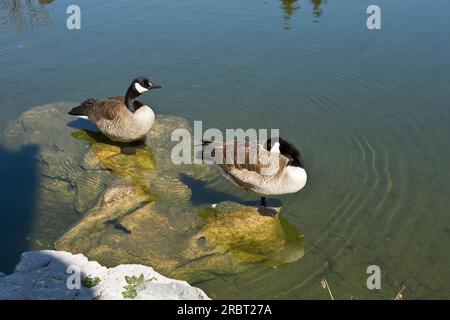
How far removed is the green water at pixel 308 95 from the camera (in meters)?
6.54

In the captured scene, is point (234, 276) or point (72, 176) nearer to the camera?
point (234, 276)

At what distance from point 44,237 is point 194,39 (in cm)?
831

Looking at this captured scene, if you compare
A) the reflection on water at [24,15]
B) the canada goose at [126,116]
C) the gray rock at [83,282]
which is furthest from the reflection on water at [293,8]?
the gray rock at [83,282]

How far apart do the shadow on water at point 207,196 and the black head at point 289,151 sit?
30.6 inches

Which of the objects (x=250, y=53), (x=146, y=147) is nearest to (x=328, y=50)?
(x=250, y=53)

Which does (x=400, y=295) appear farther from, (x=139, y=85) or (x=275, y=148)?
(x=139, y=85)

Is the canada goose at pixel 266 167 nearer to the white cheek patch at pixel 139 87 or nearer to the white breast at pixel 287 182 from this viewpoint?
the white breast at pixel 287 182

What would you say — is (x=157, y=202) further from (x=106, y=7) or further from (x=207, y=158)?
(x=106, y=7)

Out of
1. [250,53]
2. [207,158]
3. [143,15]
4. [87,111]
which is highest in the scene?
[143,15]

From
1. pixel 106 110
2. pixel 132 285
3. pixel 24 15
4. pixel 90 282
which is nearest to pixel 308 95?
pixel 106 110

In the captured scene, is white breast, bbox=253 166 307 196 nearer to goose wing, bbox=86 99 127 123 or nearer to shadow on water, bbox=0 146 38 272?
goose wing, bbox=86 99 127 123

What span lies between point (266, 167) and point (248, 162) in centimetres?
33

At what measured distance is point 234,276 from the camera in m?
6.23
